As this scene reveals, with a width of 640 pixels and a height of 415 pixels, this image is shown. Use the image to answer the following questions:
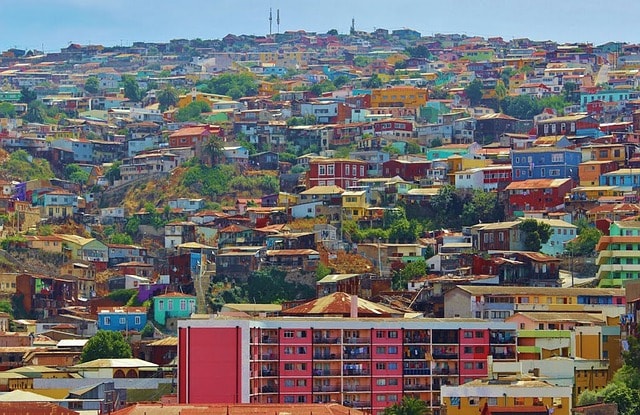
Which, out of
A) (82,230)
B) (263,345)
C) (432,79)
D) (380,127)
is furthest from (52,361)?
(432,79)

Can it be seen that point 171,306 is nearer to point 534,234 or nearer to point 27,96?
point 534,234

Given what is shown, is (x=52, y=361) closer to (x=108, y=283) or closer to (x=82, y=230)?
(x=108, y=283)

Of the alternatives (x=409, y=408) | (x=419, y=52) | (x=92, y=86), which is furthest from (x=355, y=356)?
(x=419, y=52)

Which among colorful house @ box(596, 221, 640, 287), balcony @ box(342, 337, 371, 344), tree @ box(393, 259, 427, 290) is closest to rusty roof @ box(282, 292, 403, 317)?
balcony @ box(342, 337, 371, 344)

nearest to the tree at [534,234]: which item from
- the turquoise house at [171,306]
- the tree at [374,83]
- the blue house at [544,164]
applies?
the blue house at [544,164]

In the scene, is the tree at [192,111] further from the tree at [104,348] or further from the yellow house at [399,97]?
the tree at [104,348]
